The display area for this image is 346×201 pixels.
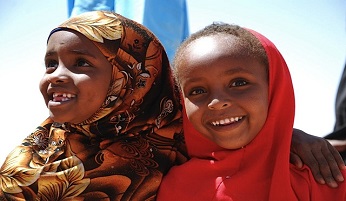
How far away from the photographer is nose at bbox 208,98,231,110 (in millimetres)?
1594

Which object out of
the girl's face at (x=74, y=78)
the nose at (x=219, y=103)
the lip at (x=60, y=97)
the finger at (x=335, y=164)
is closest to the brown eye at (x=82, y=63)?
the girl's face at (x=74, y=78)

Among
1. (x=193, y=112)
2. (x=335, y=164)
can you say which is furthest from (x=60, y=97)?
(x=335, y=164)

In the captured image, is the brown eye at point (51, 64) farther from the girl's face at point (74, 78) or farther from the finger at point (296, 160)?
the finger at point (296, 160)

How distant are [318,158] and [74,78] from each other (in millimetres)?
975

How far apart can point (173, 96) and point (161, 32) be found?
91 cm

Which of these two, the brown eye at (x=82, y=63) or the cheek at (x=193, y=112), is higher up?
the brown eye at (x=82, y=63)

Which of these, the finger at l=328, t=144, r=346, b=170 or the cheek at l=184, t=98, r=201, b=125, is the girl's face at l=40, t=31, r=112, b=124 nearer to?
the cheek at l=184, t=98, r=201, b=125

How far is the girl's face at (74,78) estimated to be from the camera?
5.52 feet

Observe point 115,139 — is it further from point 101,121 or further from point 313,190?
point 313,190

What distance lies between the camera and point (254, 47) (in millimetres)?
1728

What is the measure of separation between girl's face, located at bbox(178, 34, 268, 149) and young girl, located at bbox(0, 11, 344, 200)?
0.24m

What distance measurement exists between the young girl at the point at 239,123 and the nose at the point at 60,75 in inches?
17.8

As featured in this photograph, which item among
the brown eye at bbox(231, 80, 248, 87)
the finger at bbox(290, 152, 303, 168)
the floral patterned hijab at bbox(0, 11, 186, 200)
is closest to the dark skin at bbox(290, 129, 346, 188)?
the finger at bbox(290, 152, 303, 168)

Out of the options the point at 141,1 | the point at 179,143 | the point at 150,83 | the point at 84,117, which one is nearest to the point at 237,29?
the point at 150,83
